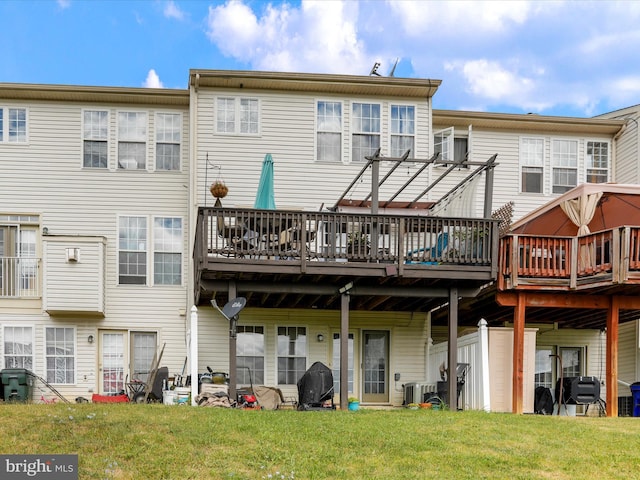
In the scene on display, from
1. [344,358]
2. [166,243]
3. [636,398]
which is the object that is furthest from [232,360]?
[636,398]

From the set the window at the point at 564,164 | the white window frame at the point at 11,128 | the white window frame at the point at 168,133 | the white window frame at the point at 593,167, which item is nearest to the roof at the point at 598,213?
the window at the point at 564,164

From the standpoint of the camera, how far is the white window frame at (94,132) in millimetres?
20516

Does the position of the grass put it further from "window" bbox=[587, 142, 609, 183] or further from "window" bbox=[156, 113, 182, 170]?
"window" bbox=[587, 142, 609, 183]

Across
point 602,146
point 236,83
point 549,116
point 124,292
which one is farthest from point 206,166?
point 602,146

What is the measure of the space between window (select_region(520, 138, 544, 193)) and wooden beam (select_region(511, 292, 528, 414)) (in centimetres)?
590

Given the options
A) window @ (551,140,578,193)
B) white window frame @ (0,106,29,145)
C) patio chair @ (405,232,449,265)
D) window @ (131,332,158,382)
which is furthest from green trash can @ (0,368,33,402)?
window @ (551,140,578,193)

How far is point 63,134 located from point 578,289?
1208cm

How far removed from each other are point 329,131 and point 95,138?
5496mm

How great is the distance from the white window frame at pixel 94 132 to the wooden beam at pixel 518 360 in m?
10.1

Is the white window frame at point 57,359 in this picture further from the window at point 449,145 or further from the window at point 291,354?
the window at point 449,145

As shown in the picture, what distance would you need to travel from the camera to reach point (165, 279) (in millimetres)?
20297

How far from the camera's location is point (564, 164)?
2225 cm

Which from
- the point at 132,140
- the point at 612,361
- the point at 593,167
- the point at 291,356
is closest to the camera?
the point at 612,361

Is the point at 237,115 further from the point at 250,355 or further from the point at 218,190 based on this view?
the point at 250,355
